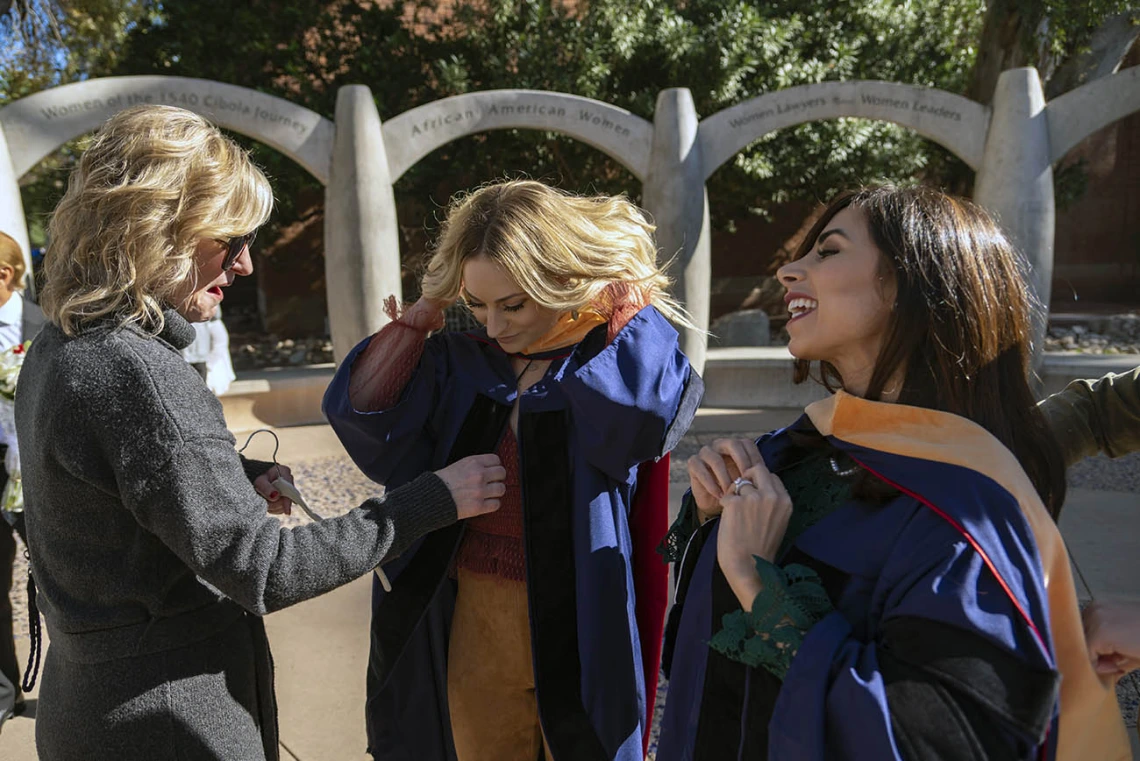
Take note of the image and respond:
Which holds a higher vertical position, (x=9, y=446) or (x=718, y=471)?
(x=718, y=471)

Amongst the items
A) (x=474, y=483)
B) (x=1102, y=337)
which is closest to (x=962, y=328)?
(x=474, y=483)

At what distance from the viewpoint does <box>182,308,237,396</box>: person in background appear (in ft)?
21.5

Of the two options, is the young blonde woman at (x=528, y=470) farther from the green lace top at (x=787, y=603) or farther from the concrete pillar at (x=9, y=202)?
the concrete pillar at (x=9, y=202)

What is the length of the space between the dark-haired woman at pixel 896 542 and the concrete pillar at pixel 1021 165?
7917mm

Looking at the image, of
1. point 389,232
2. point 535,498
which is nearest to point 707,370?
point 389,232

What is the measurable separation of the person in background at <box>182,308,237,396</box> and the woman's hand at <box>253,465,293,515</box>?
485 cm

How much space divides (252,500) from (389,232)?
285 inches

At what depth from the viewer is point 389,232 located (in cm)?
849

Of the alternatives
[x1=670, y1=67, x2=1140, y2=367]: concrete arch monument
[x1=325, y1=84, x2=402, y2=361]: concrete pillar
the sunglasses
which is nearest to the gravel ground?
[x1=670, y1=67, x2=1140, y2=367]: concrete arch monument

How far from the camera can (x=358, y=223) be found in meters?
8.30

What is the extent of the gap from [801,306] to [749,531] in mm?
421

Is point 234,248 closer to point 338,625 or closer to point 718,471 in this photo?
point 718,471

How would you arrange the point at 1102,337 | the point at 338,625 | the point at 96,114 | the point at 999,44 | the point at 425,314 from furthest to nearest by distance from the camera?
the point at 1102,337 < the point at 999,44 < the point at 96,114 < the point at 338,625 < the point at 425,314

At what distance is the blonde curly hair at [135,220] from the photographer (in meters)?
1.50
